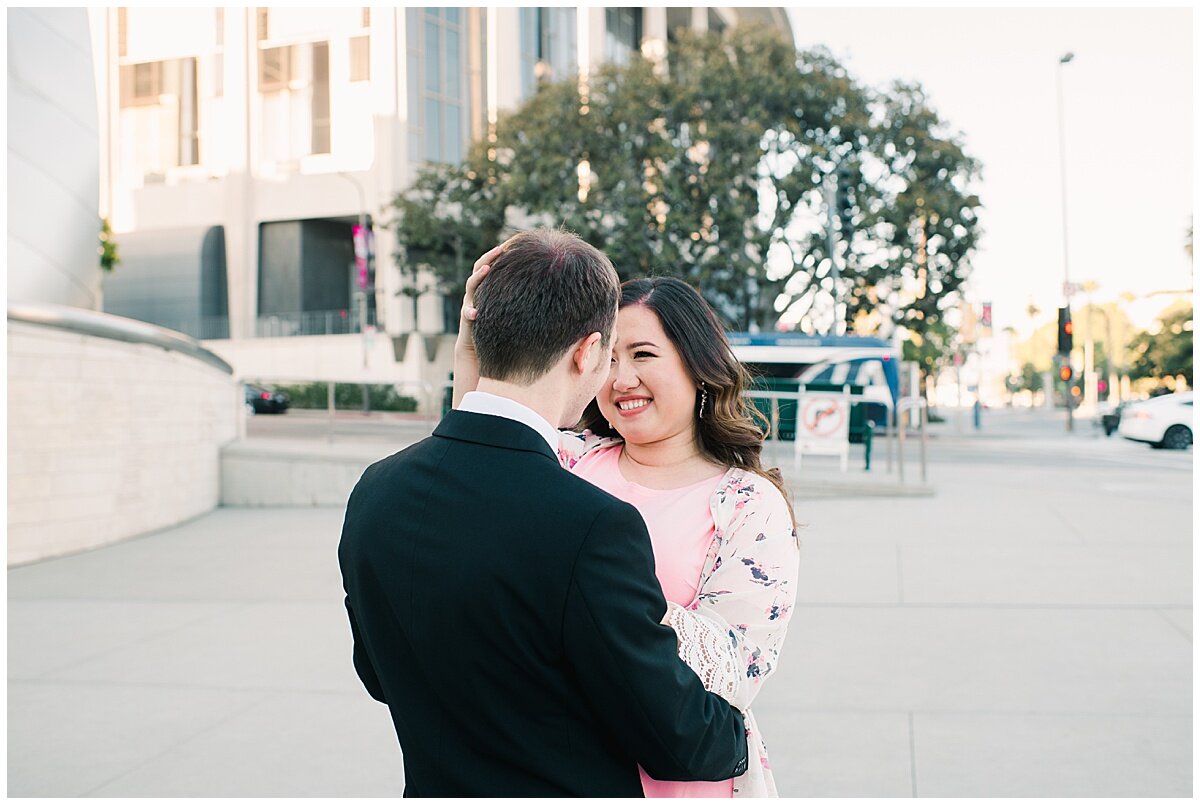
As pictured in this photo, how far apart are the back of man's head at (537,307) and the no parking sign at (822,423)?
13.9 metres

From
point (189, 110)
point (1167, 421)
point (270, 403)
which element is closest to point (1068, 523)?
point (270, 403)

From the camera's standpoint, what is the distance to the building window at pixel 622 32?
47.4 meters

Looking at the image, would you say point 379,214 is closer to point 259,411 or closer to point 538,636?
point 259,411

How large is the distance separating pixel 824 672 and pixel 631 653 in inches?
168

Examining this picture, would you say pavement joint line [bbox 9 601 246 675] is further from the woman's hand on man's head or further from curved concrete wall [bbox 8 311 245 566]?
the woman's hand on man's head

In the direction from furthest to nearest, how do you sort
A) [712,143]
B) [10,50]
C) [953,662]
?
[712,143] → [10,50] → [953,662]

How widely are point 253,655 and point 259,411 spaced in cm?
1176

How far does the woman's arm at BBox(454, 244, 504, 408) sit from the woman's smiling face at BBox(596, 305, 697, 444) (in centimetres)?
33

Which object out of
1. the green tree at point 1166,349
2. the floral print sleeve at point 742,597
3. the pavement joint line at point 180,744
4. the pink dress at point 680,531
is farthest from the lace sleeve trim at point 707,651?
the green tree at point 1166,349

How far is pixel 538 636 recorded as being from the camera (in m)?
1.48

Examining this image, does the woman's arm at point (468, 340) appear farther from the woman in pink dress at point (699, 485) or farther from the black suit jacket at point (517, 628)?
the black suit jacket at point (517, 628)

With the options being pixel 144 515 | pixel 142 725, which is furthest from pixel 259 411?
pixel 142 725

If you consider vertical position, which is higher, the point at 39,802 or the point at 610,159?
the point at 610,159

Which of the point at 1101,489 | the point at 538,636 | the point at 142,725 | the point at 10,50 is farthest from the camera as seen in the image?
the point at 1101,489
